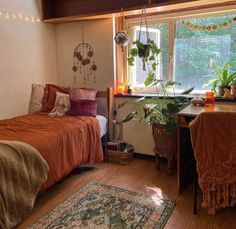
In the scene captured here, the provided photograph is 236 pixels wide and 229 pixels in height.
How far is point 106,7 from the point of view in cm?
312

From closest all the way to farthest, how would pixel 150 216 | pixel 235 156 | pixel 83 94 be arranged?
pixel 235 156
pixel 150 216
pixel 83 94

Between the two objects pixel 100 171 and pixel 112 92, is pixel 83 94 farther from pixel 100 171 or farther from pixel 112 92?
pixel 100 171

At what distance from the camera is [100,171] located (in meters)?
2.98

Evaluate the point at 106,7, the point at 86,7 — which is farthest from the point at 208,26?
the point at 86,7

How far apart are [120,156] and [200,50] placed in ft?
5.42

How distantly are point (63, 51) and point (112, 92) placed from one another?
1.07m

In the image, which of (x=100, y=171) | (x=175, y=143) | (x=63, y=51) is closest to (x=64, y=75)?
(x=63, y=51)

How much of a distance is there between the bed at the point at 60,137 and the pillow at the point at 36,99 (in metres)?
0.18

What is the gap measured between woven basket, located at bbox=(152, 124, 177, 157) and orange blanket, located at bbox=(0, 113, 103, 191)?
71 centimetres

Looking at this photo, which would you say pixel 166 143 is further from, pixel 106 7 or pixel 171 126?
pixel 106 7

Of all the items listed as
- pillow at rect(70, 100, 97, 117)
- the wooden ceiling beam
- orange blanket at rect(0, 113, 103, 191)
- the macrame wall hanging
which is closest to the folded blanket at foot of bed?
orange blanket at rect(0, 113, 103, 191)

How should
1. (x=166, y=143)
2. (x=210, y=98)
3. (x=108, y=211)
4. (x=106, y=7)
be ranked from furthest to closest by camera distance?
(x=106, y=7)
(x=166, y=143)
(x=210, y=98)
(x=108, y=211)

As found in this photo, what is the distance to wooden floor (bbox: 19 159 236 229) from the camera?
1.99 m

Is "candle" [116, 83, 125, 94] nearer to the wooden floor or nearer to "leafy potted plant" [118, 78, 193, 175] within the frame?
"leafy potted plant" [118, 78, 193, 175]
